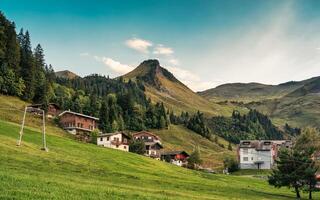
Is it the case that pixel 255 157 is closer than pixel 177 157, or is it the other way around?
pixel 177 157

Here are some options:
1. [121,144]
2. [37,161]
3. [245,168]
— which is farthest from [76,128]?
[37,161]

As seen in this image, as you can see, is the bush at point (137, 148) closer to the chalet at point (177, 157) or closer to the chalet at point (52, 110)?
the chalet at point (177, 157)

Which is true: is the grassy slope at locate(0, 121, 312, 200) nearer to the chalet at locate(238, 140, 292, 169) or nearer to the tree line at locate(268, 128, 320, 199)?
the tree line at locate(268, 128, 320, 199)

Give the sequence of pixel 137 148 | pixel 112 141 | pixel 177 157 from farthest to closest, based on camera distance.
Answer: pixel 177 157
pixel 112 141
pixel 137 148

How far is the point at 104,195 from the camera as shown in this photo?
27250mm

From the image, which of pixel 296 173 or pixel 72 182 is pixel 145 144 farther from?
pixel 72 182

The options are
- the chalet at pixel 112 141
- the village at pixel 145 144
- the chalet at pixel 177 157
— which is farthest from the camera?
the chalet at pixel 177 157

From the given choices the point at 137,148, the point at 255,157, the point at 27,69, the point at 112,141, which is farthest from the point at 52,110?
the point at 255,157

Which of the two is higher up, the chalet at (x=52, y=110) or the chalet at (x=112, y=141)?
the chalet at (x=52, y=110)

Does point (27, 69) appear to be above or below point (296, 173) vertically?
above

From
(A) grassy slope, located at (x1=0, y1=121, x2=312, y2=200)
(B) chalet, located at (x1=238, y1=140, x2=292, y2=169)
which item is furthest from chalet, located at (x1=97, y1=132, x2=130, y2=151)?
(B) chalet, located at (x1=238, y1=140, x2=292, y2=169)

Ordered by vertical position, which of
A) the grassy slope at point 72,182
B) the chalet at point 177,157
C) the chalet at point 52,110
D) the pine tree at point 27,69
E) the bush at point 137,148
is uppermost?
the pine tree at point 27,69

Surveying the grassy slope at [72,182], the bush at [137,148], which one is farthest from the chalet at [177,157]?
the grassy slope at [72,182]

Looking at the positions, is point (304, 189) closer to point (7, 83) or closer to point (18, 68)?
point (7, 83)
